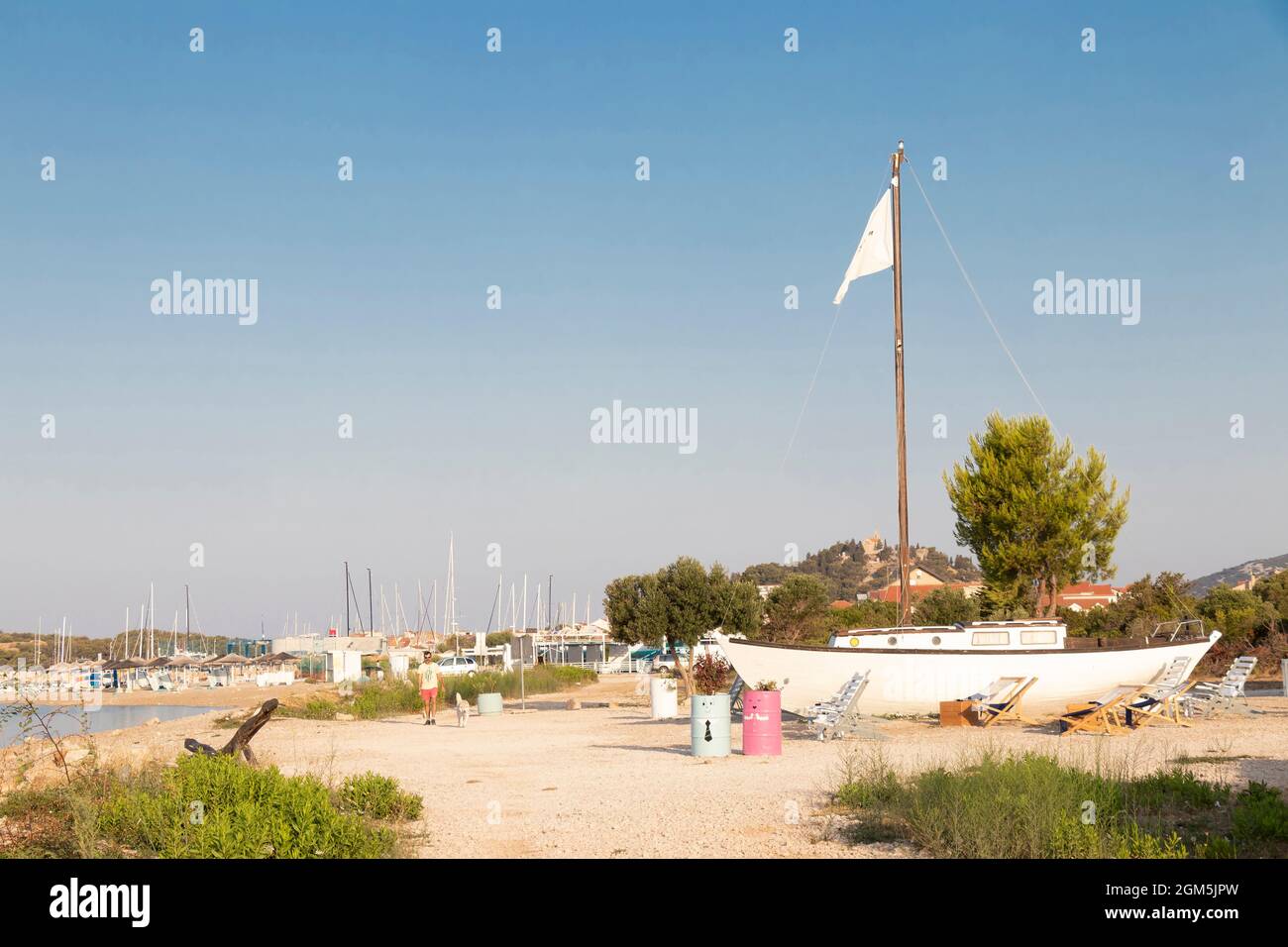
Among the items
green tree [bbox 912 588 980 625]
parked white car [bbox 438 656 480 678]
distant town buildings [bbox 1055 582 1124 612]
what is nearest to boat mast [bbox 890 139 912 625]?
green tree [bbox 912 588 980 625]

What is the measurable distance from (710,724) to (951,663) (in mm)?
7223

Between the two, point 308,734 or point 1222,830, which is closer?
point 1222,830

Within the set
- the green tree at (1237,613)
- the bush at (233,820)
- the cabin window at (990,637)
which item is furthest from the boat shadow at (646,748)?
the green tree at (1237,613)

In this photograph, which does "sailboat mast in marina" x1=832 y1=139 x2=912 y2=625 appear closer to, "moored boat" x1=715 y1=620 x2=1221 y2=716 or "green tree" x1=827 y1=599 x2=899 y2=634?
"moored boat" x1=715 y1=620 x2=1221 y2=716

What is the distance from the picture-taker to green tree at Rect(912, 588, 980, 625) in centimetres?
5281

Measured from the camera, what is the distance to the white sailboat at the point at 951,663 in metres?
22.7

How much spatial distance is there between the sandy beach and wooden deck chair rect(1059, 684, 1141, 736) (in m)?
0.37

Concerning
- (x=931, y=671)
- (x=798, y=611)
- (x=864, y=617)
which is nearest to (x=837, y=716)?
(x=931, y=671)
